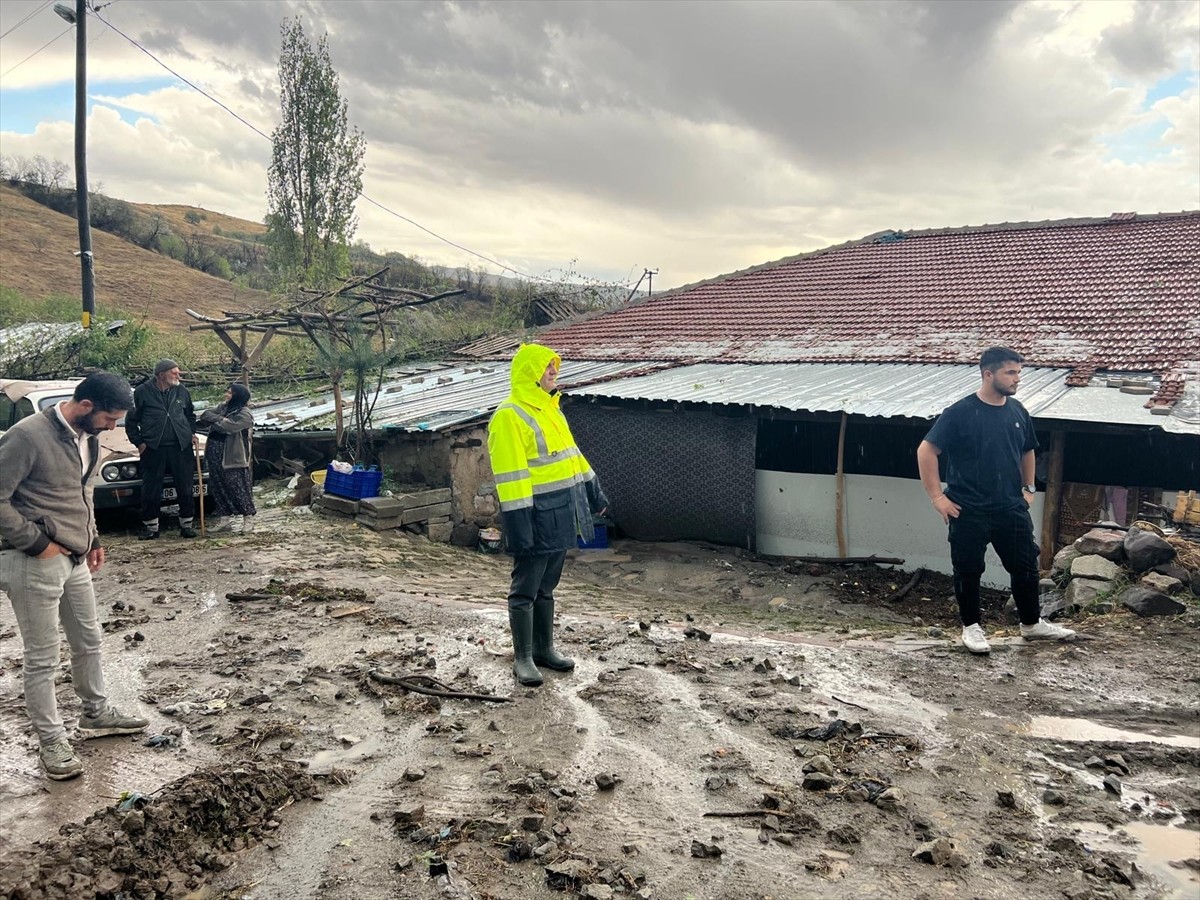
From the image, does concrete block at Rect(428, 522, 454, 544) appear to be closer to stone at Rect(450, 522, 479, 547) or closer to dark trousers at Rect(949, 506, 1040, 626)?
stone at Rect(450, 522, 479, 547)

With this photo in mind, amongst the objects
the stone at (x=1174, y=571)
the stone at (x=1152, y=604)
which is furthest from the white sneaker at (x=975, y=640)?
the stone at (x=1174, y=571)

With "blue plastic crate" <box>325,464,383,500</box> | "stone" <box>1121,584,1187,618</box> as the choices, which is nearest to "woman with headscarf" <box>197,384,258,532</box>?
"blue plastic crate" <box>325,464,383,500</box>

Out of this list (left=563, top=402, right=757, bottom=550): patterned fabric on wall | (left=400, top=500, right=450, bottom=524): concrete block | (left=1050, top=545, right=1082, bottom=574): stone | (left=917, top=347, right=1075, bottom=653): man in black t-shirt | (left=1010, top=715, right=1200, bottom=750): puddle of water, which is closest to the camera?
(left=1010, top=715, right=1200, bottom=750): puddle of water

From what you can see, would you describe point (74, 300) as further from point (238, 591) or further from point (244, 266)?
point (244, 266)

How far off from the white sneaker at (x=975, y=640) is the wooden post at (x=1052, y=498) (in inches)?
159

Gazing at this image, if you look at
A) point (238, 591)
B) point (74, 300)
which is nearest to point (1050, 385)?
point (238, 591)

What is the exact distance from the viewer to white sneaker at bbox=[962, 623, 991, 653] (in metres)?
4.98

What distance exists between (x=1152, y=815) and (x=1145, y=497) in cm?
612

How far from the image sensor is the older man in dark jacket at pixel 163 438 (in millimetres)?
8492

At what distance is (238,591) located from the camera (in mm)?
6801

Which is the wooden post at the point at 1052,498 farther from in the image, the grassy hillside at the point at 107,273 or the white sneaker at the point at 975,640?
the grassy hillside at the point at 107,273

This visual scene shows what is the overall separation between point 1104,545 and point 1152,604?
997mm

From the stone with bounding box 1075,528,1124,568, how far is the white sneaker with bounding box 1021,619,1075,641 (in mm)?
1591

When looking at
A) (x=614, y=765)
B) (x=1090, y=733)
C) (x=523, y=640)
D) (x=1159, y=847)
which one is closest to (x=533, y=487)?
(x=523, y=640)
